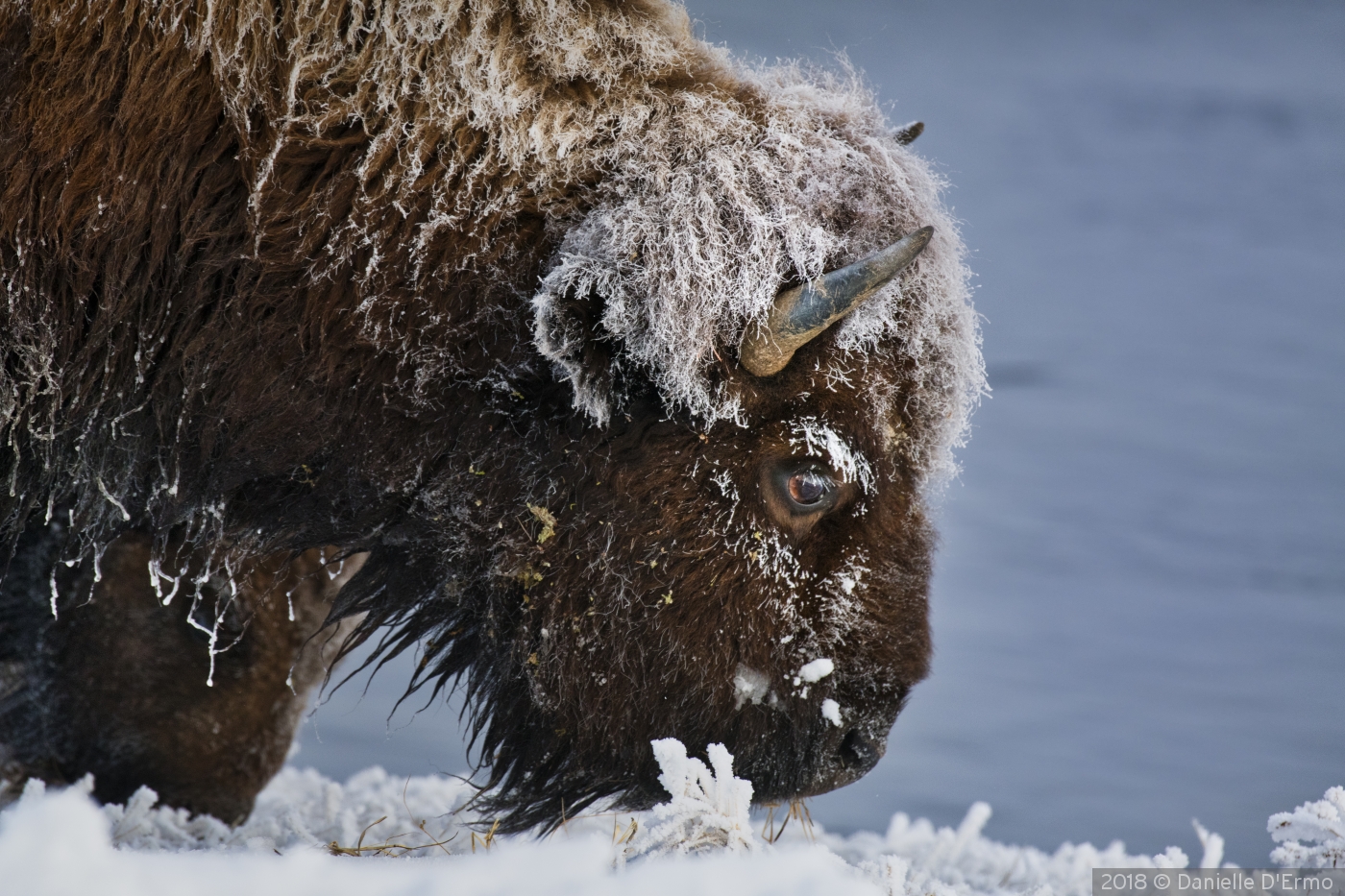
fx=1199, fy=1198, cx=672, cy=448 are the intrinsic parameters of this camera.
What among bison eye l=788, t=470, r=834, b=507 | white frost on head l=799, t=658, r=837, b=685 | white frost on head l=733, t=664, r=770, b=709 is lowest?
white frost on head l=733, t=664, r=770, b=709

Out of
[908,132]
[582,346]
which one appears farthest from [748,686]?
[908,132]

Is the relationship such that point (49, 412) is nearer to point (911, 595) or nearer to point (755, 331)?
point (755, 331)

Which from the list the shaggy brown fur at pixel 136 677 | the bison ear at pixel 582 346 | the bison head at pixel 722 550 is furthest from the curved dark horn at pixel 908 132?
the shaggy brown fur at pixel 136 677

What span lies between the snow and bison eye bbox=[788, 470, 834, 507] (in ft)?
1.65

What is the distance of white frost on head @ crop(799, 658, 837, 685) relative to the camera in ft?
7.70

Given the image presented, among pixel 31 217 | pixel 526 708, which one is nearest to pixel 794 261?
pixel 526 708

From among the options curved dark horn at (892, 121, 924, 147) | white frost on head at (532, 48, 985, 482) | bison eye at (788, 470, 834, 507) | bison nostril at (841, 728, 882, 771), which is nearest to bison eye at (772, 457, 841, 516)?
bison eye at (788, 470, 834, 507)

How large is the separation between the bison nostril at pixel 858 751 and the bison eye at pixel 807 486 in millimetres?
493

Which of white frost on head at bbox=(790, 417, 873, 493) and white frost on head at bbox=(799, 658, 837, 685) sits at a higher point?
white frost on head at bbox=(790, 417, 873, 493)

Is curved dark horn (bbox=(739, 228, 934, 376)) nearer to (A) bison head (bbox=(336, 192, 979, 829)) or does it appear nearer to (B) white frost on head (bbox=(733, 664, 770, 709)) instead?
(A) bison head (bbox=(336, 192, 979, 829))

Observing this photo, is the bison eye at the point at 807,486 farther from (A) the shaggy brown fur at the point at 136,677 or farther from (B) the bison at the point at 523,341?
(A) the shaggy brown fur at the point at 136,677

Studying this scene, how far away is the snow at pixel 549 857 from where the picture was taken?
1698mm

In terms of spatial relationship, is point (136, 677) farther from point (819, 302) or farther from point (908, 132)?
point (908, 132)

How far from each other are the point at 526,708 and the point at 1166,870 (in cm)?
141
